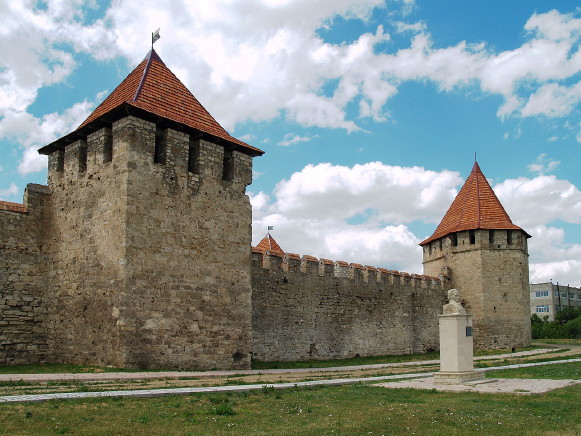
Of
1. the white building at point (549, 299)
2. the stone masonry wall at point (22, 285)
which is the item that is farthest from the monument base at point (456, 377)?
the white building at point (549, 299)

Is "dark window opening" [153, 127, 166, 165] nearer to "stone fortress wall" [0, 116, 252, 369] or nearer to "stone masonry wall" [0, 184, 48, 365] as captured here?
"stone fortress wall" [0, 116, 252, 369]

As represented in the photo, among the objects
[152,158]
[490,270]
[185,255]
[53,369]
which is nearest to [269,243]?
[490,270]

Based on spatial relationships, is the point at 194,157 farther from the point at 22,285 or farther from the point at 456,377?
the point at 456,377

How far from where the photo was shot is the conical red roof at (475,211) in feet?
98.2

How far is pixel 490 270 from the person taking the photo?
96.7ft

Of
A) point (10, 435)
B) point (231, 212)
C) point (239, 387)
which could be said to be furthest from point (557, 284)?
point (10, 435)

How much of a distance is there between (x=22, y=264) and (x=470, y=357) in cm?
1214

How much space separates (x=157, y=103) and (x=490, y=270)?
64.2 feet

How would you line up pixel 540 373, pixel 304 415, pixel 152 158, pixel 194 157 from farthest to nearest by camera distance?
pixel 194 157 → pixel 152 158 → pixel 540 373 → pixel 304 415

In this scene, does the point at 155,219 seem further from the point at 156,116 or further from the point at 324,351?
the point at 324,351

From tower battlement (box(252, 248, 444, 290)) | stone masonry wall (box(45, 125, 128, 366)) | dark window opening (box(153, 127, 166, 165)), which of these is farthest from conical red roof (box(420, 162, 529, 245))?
stone masonry wall (box(45, 125, 128, 366))

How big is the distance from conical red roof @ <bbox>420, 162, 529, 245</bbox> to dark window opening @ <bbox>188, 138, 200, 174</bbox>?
1726 cm

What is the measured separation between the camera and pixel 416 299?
27766 mm

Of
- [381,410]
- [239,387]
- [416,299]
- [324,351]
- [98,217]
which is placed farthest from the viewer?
[416,299]
